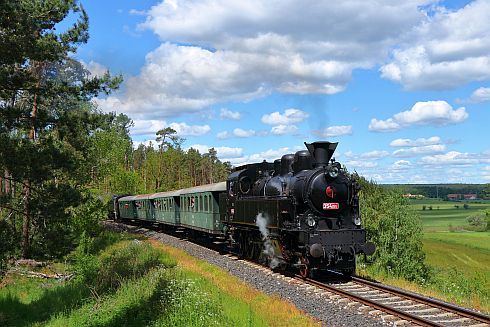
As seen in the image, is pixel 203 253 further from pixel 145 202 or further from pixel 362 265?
pixel 145 202

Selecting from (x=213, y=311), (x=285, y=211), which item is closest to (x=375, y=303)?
(x=213, y=311)

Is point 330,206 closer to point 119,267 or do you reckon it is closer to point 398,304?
point 398,304

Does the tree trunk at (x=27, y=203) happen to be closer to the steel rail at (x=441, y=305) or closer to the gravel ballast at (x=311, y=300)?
the gravel ballast at (x=311, y=300)

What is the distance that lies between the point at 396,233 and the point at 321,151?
17.1m

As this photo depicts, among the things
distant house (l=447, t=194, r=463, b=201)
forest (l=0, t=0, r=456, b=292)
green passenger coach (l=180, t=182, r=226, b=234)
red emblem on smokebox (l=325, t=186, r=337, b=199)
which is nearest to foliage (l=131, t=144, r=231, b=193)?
green passenger coach (l=180, t=182, r=226, b=234)

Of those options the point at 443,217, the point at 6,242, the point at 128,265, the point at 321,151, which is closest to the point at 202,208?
the point at 128,265

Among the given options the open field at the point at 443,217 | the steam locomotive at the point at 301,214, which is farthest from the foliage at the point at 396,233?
the open field at the point at 443,217

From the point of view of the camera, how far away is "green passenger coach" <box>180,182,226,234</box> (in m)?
21.7

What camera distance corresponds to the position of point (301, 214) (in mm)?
13609

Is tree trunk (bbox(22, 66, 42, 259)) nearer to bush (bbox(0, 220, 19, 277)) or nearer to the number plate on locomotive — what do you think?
bush (bbox(0, 220, 19, 277))

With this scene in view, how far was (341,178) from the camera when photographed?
13844mm

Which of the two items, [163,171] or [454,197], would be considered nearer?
[163,171]

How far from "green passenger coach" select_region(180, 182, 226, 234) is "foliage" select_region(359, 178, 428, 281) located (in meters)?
10.1

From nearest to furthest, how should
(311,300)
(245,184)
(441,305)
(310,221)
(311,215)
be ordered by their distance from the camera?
(441,305) → (311,300) → (310,221) → (311,215) → (245,184)
